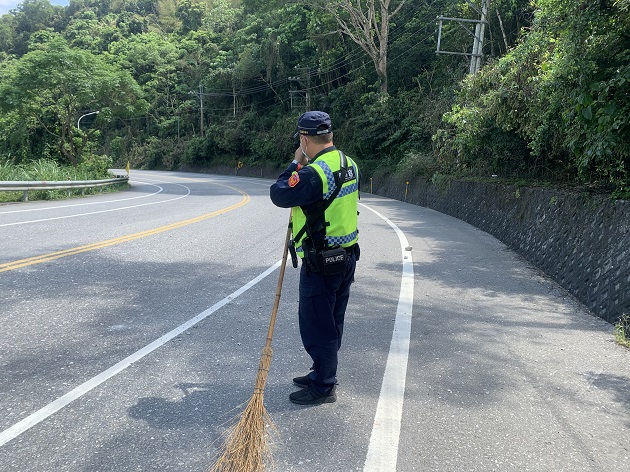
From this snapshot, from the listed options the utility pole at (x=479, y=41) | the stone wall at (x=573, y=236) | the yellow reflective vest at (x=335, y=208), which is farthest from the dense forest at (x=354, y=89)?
the yellow reflective vest at (x=335, y=208)

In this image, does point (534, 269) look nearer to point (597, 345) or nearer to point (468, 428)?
point (597, 345)

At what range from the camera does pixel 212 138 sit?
2458 inches

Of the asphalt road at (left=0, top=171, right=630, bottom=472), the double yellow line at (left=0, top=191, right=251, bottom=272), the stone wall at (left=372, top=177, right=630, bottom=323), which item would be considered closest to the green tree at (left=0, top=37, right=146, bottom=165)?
the double yellow line at (left=0, top=191, right=251, bottom=272)

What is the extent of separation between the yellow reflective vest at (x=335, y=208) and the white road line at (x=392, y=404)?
1.17m

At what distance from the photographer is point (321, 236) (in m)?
3.67

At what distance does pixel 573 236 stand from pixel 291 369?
5536mm

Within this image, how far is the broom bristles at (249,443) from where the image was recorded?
286cm

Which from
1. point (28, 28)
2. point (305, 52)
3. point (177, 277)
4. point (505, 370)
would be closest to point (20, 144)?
point (305, 52)

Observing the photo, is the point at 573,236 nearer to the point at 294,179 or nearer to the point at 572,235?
the point at 572,235

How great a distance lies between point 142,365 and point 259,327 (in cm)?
136

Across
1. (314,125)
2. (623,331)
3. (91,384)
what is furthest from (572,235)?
(91,384)

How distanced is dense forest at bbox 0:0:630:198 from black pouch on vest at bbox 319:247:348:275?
197 inches

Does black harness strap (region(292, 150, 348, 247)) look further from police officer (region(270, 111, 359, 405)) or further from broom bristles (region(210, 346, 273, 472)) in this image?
broom bristles (region(210, 346, 273, 472))

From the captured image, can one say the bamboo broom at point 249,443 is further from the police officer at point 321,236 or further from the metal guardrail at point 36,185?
the metal guardrail at point 36,185
